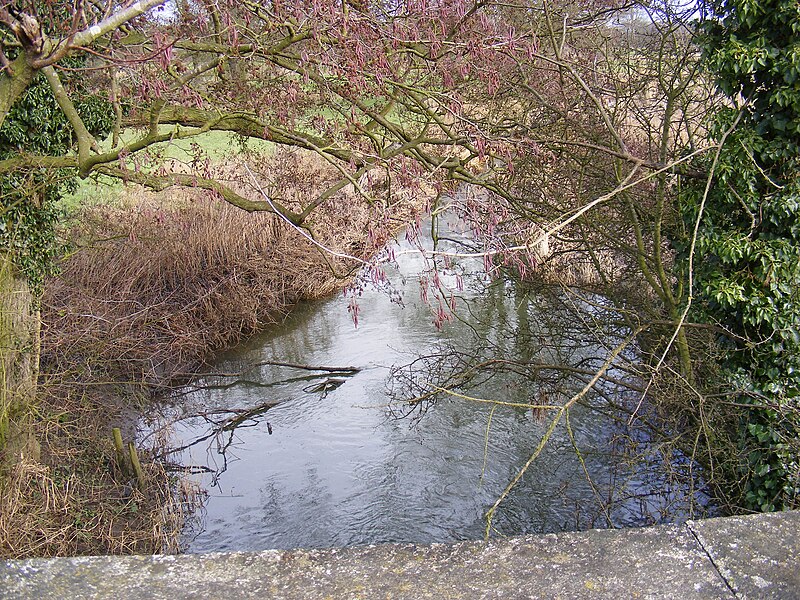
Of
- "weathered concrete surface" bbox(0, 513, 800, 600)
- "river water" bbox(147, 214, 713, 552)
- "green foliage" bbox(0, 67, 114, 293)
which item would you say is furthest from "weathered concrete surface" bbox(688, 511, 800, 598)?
"green foliage" bbox(0, 67, 114, 293)

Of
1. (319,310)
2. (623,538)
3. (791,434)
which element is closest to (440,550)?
(623,538)

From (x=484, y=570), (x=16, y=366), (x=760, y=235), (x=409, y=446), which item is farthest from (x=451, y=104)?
(x=484, y=570)

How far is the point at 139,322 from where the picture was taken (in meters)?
9.94

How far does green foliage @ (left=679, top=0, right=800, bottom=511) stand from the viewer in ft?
14.9

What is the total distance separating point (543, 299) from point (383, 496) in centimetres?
266

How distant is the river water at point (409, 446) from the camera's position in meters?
7.15

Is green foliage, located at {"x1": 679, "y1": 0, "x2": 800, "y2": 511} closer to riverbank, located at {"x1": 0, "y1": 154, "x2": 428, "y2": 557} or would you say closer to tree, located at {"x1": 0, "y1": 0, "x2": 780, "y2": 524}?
tree, located at {"x1": 0, "y1": 0, "x2": 780, "y2": 524}

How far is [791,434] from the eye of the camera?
15.8 ft

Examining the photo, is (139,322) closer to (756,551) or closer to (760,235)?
(760,235)

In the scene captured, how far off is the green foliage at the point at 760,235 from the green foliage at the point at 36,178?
16.5 ft

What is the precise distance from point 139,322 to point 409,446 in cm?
394

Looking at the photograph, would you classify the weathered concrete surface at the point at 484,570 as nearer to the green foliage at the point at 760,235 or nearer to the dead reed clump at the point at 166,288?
the green foliage at the point at 760,235

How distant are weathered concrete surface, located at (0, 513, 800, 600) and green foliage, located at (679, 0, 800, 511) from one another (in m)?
2.54

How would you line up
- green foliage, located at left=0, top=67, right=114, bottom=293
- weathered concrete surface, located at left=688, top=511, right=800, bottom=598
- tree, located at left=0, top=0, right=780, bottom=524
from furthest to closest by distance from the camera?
green foliage, located at left=0, top=67, right=114, bottom=293, tree, located at left=0, top=0, right=780, bottom=524, weathered concrete surface, located at left=688, top=511, right=800, bottom=598
